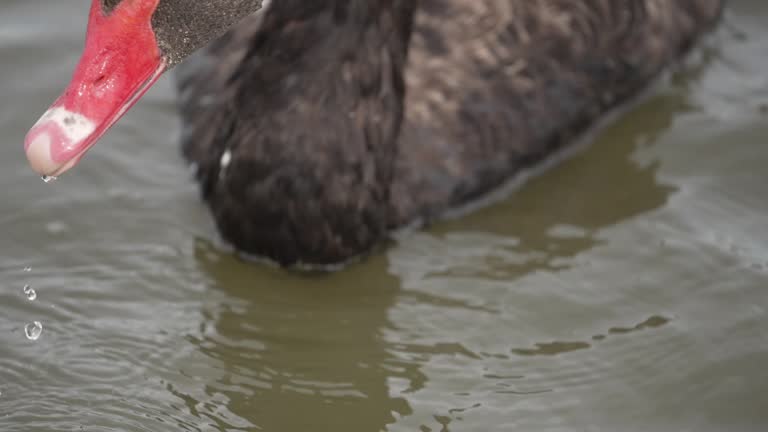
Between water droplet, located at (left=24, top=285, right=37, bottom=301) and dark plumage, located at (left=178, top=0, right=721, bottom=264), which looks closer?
water droplet, located at (left=24, top=285, right=37, bottom=301)

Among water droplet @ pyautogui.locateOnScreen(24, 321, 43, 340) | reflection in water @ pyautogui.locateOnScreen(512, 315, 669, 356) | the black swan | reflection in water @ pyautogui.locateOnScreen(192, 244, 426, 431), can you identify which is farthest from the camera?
reflection in water @ pyautogui.locateOnScreen(512, 315, 669, 356)

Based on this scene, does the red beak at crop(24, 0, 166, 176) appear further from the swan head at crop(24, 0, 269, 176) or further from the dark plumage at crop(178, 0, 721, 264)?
the dark plumage at crop(178, 0, 721, 264)

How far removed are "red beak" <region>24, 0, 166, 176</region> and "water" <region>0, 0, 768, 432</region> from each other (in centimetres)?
78

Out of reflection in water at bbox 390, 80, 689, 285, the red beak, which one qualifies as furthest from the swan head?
reflection in water at bbox 390, 80, 689, 285

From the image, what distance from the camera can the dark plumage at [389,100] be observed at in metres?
4.27

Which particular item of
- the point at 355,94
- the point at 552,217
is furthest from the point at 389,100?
the point at 552,217

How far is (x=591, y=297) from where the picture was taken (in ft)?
14.3

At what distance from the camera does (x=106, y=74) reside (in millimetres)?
3482

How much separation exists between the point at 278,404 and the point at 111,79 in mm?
990

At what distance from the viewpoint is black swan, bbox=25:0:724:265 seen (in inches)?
138

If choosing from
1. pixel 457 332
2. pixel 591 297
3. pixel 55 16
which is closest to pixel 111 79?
pixel 457 332

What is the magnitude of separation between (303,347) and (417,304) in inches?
16.4

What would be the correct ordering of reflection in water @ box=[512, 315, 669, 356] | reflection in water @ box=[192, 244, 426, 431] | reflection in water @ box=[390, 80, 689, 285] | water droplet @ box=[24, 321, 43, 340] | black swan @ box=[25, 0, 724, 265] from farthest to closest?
reflection in water @ box=[390, 80, 689, 285]
reflection in water @ box=[512, 315, 669, 356]
water droplet @ box=[24, 321, 43, 340]
reflection in water @ box=[192, 244, 426, 431]
black swan @ box=[25, 0, 724, 265]

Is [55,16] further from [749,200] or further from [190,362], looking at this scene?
[749,200]
